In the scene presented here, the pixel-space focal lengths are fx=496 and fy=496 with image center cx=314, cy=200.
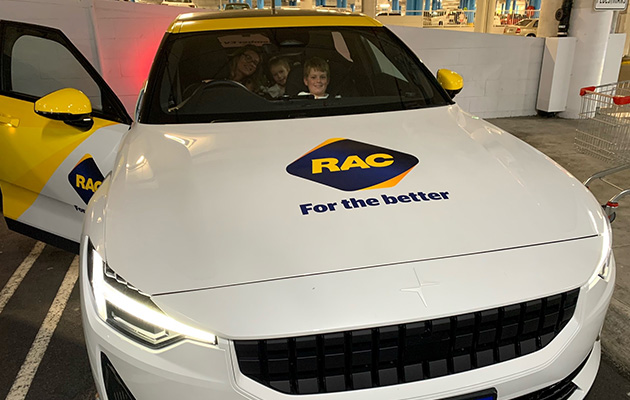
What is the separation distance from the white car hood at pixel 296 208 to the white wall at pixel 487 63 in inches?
205

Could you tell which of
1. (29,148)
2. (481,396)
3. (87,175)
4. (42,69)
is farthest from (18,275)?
(481,396)

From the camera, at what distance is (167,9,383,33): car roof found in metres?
2.64

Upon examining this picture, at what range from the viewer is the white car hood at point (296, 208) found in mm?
1360

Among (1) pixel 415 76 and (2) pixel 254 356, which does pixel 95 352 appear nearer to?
(2) pixel 254 356

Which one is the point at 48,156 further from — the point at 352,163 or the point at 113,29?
the point at 113,29

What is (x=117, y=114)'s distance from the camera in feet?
9.13

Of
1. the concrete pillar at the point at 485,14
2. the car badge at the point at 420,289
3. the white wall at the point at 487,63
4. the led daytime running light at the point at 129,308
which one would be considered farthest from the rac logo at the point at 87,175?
the concrete pillar at the point at 485,14

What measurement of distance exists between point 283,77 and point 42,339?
1.86m

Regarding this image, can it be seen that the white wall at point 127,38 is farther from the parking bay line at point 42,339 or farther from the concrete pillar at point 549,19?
the concrete pillar at point 549,19

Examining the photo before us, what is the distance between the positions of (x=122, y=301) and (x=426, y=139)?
1.32m

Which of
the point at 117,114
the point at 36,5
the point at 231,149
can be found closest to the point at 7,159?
the point at 117,114

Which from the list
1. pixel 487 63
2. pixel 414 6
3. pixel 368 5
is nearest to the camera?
pixel 487 63

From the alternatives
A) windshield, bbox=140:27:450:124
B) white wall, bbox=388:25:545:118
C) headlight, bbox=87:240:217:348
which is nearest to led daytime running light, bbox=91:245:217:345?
headlight, bbox=87:240:217:348

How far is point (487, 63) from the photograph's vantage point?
716 centimetres
